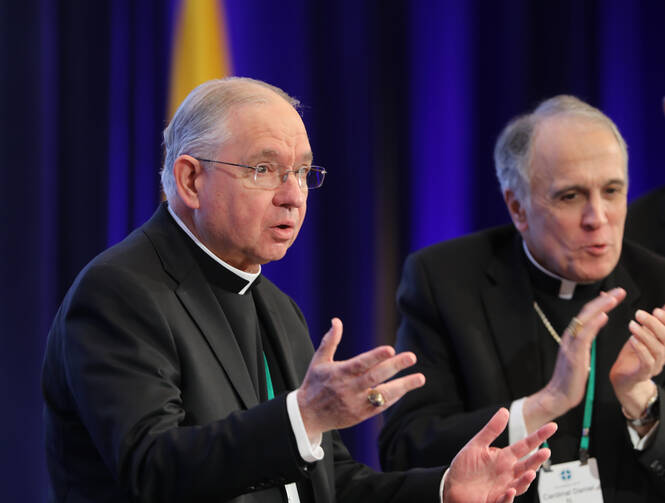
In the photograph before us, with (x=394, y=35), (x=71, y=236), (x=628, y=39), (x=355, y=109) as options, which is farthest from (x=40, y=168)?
(x=628, y=39)

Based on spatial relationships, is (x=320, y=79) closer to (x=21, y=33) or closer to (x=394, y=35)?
(x=394, y=35)

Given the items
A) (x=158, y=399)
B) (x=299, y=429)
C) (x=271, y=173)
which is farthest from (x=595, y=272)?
(x=158, y=399)

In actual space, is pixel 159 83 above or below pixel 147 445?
above

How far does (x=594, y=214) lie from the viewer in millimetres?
2564

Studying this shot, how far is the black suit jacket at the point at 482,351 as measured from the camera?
8.25ft

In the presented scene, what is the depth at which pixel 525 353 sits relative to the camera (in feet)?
8.75

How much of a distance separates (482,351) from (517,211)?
1.62ft

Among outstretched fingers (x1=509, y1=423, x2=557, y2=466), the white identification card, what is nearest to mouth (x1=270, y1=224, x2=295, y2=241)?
outstretched fingers (x1=509, y1=423, x2=557, y2=466)

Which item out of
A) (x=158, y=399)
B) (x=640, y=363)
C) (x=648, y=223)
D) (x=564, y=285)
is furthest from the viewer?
(x=648, y=223)

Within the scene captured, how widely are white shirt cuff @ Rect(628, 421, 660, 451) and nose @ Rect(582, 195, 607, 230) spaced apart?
61 cm

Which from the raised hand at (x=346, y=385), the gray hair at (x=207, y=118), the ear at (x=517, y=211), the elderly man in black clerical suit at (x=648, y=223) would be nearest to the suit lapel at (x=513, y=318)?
the ear at (x=517, y=211)

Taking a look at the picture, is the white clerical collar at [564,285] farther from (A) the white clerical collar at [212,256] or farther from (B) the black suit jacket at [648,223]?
(A) the white clerical collar at [212,256]

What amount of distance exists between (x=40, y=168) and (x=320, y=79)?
4.16 feet

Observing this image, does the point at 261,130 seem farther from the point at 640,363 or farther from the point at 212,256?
the point at 640,363
